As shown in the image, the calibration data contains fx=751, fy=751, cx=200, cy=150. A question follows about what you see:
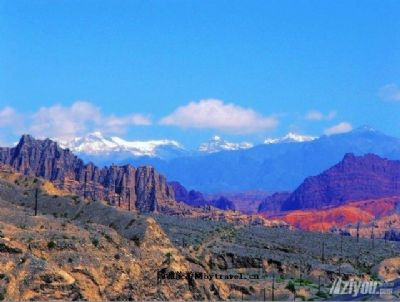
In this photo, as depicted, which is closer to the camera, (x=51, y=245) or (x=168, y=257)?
(x=51, y=245)

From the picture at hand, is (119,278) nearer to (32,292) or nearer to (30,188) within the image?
(32,292)

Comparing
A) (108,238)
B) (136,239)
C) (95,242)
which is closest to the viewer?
(95,242)

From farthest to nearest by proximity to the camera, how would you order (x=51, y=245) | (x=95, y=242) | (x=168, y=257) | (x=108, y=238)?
(x=168, y=257) → (x=108, y=238) → (x=95, y=242) → (x=51, y=245)

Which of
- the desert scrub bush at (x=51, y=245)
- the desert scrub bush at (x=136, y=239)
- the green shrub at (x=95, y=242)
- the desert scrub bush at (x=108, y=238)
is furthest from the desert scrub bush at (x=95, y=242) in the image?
the desert scrub bush at (x=136, y=239)

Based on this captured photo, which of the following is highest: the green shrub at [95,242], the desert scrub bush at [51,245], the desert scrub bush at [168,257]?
the green shrub at [95,242]

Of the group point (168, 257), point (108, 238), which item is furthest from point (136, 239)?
point (108, 238)

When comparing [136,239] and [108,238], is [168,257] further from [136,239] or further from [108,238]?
[108,238]

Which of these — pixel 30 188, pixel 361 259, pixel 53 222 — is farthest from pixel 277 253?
pixel 53 222

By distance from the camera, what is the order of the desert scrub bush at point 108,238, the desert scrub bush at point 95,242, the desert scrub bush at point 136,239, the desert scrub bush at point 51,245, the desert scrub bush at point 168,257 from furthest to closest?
the desert scrub bush at point 136,239
the desert scrub bush at point 168,257
the desert scrub bush at point 108,238
the desert scrub bush at point 95,242
the desert scrub bush at point 51,245

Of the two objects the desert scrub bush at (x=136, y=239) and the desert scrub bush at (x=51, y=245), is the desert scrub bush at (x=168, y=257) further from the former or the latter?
the desert scrub bush at (x=51, y=245)

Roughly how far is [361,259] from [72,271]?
6757 cm

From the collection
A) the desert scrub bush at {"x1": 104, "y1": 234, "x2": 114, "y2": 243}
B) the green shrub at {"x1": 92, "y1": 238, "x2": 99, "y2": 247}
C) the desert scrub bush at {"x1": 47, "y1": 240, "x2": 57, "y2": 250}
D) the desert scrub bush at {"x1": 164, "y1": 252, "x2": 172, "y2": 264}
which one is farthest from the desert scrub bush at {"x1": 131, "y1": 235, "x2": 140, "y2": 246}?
the desert scrub bush at {"x1": 47, "y1": 240, "x2": 57, "y2": 250}

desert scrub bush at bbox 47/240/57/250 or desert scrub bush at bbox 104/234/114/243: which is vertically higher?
desert scrub bush at bbox 104/234/114/243

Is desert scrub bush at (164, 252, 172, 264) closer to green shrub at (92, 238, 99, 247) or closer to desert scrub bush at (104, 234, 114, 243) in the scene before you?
desert scrub bush at (104, 234, 114, 243)
